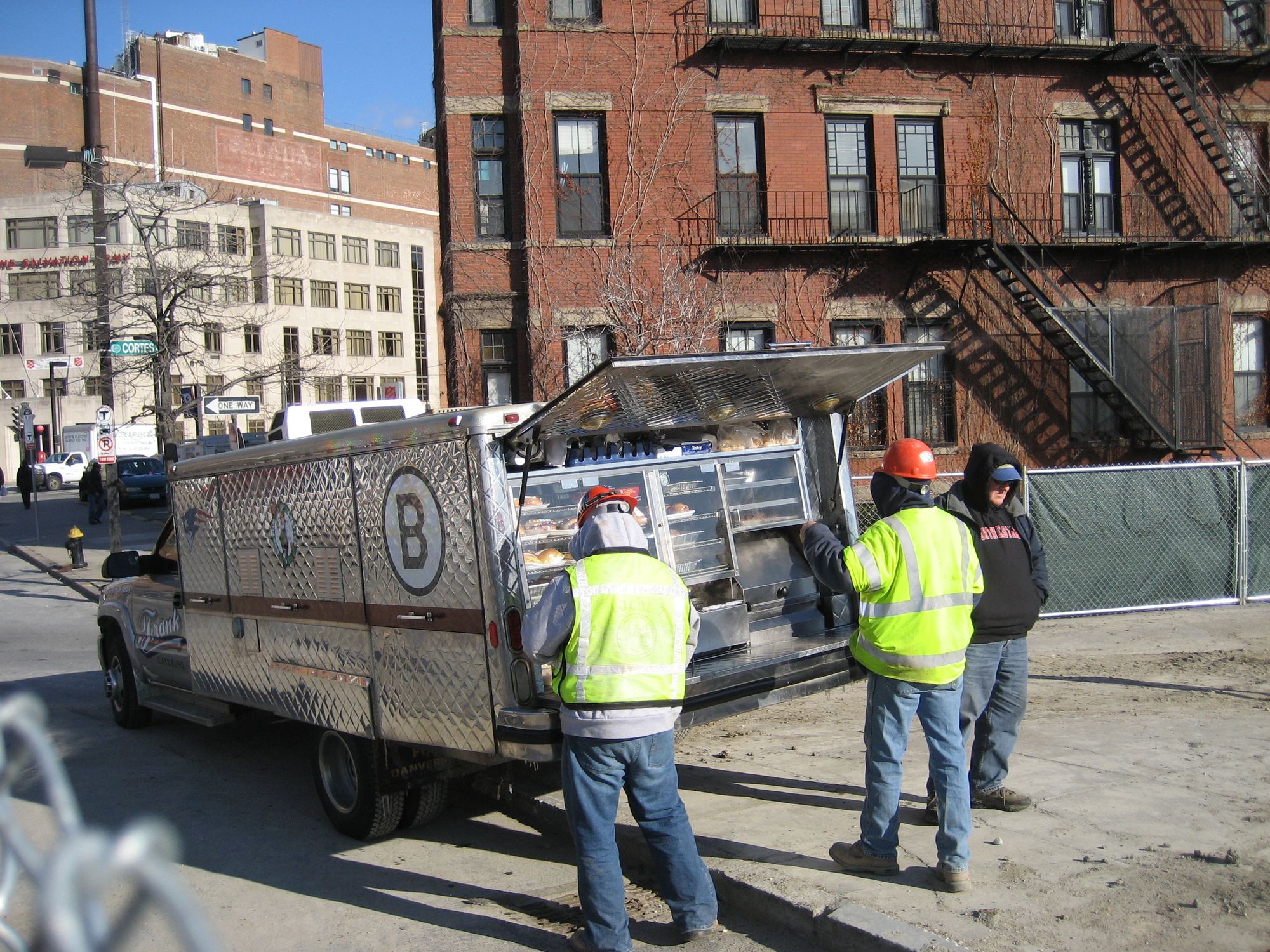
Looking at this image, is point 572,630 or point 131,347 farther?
point 131,347

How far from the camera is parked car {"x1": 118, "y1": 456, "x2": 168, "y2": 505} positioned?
114 ft

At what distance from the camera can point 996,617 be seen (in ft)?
17.6

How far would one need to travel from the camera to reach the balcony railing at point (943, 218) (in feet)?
60.4

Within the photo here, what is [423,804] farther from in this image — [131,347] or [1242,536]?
[131,347]

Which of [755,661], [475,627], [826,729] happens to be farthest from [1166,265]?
[475,627]

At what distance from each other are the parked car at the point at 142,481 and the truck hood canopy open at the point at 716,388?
3103 centimetres

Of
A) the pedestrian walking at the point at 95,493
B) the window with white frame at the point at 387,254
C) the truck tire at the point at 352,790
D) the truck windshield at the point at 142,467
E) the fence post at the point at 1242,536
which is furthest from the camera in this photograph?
the window with white frame at the point at 387,254

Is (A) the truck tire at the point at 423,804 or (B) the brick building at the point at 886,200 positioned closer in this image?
(A) the truck tire at the point at 423,804

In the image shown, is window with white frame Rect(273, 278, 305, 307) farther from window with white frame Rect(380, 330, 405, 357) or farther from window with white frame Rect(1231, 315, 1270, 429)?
window with white frame Rect(1231, 315, 1270, 429)

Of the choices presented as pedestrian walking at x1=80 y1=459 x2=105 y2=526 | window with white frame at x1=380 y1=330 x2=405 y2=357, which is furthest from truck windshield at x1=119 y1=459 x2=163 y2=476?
window with white frame at x1=380 y1=330 x2=405 y2=357

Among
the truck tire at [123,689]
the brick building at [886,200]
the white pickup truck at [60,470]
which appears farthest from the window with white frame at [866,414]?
the white pickup truck at [60,470]

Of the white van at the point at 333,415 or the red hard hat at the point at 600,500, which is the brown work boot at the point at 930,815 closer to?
the red hard hat at the point at 600,500

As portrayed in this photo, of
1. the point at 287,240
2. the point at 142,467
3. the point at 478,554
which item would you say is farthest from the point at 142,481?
the point at 287,240

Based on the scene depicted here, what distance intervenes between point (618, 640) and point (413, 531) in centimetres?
162
